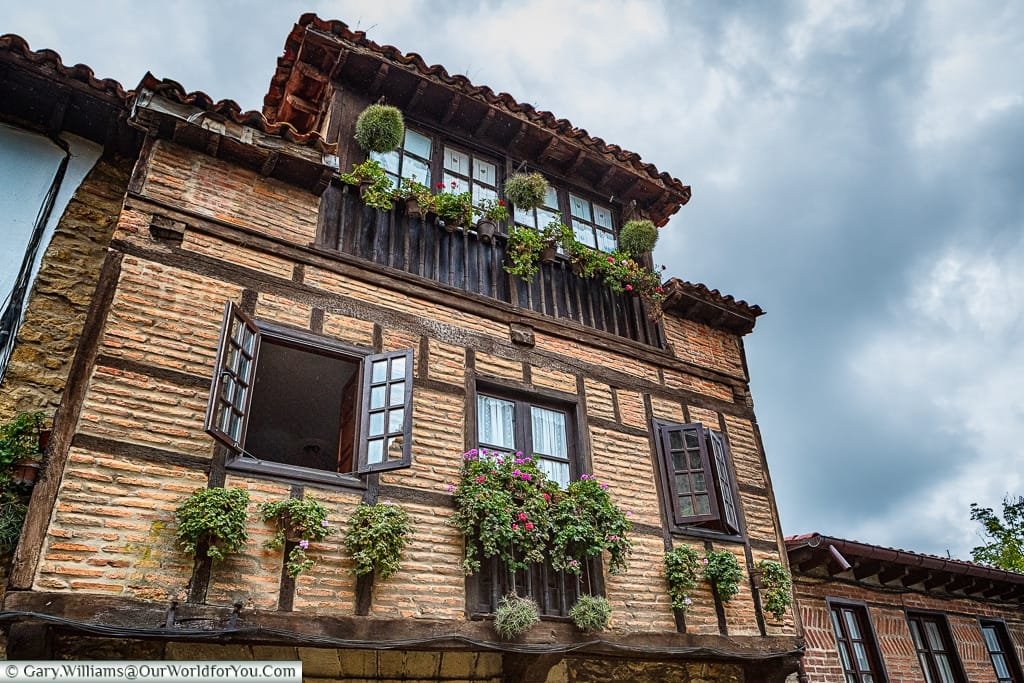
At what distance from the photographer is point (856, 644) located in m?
9.91

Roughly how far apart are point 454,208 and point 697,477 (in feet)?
A: 13.6

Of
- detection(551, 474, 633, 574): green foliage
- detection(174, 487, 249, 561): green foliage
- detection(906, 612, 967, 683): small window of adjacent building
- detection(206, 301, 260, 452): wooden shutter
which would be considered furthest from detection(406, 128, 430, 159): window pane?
detection(906, 612, 967, 683): small window of adjacent building

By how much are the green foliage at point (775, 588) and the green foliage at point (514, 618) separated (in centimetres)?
316

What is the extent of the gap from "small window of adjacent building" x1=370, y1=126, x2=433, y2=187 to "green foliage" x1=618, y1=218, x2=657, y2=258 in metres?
2.87

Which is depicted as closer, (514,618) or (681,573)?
(514,618)

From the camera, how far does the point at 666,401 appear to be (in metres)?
8.95

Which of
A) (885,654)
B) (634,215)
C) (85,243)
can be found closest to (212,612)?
(85,243)

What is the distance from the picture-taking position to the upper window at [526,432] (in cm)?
745

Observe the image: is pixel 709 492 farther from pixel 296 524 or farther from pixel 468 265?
pixel 296 524

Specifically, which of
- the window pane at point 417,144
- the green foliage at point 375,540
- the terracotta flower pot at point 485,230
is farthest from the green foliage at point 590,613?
the window pane at point 417,144

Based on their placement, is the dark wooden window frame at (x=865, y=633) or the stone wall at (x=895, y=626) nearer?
the stone wall at (x=895, y=626)

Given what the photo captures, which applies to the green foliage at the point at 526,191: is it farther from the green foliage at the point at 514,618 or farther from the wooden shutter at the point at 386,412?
the green foliage at the point at 514,618

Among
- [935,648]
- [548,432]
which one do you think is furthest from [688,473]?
[935,648]

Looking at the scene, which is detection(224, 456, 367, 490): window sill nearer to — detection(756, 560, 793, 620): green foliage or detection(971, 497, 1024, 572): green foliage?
detection(756, 560, 793, 620): green foliage
